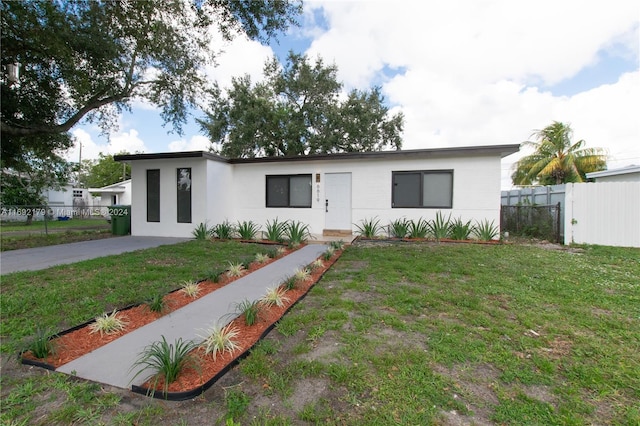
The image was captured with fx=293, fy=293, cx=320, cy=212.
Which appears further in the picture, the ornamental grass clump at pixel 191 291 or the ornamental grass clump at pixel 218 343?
the ornamental grass clump at pixel 191 291

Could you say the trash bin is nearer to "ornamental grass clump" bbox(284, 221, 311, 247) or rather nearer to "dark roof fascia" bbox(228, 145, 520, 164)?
"dark roof fascia" bbox(228, 145, 520, 164)

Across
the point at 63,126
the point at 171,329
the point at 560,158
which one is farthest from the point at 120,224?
the point at 560,158

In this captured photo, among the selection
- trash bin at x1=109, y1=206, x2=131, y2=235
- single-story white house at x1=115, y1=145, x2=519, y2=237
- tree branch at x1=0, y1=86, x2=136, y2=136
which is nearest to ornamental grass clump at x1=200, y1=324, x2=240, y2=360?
single-story white house at x1=115, y1=145, x2=519, y2=237

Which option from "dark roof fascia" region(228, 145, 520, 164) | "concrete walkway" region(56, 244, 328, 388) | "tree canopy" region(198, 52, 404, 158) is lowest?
"concrete walkway" region(56, 244, 328, 388)

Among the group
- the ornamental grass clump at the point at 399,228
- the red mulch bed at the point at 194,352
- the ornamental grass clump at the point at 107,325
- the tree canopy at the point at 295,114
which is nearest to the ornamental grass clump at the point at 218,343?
the red mulch bed at the point at 194,352

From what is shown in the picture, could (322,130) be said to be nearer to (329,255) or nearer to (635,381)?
(329,255)

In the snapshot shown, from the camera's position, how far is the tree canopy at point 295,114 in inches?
604

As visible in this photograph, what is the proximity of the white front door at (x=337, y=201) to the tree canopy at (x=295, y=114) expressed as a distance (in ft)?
21.4

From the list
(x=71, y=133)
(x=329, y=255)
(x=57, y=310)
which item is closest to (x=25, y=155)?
(x=71, y=133)

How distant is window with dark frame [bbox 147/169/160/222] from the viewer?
988 cm

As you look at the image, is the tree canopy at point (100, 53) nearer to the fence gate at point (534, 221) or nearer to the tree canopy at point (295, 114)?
the tree canopy at point (295, 114)

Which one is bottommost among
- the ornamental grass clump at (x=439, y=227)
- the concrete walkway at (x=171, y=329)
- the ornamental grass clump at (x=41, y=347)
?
the concrete walkway at (x=171, y=329)

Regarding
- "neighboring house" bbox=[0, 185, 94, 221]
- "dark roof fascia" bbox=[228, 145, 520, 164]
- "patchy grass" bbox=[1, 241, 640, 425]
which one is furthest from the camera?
"neighboring house" bbox=[0, 185, 94, 221]

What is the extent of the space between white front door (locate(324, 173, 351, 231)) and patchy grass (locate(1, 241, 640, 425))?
16.1 ft
